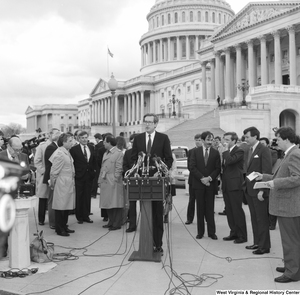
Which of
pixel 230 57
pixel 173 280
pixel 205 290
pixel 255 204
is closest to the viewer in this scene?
pixel 205 290

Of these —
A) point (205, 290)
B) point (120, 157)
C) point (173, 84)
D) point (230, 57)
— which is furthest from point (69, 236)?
point (173, 84)

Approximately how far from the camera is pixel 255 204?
8.28m

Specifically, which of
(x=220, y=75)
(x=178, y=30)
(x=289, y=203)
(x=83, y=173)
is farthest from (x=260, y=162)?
(x=178, y=30)

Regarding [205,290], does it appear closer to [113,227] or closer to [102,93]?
[113,227]

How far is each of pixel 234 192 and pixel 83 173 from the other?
4.17 meters

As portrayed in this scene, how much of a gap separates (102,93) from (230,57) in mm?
53233

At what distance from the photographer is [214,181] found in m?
9.88

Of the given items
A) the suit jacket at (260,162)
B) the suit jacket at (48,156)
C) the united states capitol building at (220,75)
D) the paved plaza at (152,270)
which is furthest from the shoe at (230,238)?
the united states capitol building at (220,75)

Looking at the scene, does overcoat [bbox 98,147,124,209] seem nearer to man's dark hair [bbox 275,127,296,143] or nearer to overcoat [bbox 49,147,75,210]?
overcoat [bbox 49,147,75,210]

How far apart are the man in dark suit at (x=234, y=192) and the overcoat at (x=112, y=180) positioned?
2.67 m

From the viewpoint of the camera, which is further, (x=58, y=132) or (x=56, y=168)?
(x=58, y=132)

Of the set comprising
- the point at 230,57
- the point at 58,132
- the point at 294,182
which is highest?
the point at 230,57

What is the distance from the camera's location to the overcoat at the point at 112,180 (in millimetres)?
10852

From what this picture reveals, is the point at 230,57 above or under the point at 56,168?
above
